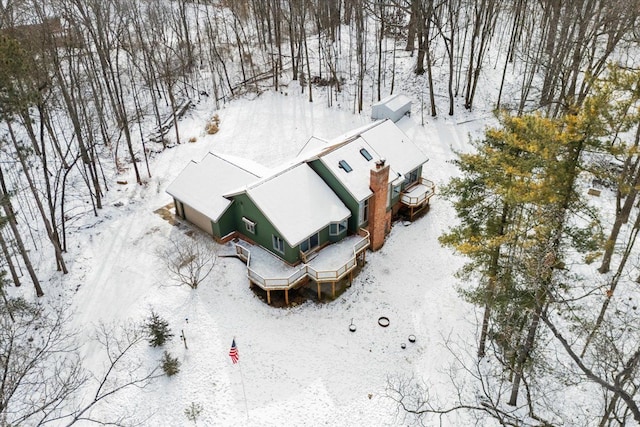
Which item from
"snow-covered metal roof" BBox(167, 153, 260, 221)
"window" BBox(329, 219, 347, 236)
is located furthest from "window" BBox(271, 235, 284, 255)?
"snow-covered metal roof" BBox(167, 153, 260, 221)

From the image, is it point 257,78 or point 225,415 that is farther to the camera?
point 257,78

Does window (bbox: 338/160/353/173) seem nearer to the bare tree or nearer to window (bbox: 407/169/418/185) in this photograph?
window (bbox: 407/169/418/185)

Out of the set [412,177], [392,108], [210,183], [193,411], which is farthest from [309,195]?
[392,108]

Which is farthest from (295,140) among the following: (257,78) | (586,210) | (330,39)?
(586,210)

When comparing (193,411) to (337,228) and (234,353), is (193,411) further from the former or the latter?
(337,228)

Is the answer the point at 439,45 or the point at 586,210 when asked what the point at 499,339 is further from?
the point at 439,45

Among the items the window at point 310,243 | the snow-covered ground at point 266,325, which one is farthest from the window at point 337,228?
the snow-covered ground at point 266,325

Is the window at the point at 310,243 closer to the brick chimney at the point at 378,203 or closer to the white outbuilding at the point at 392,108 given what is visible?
the brick chimney at the point at 378,203
